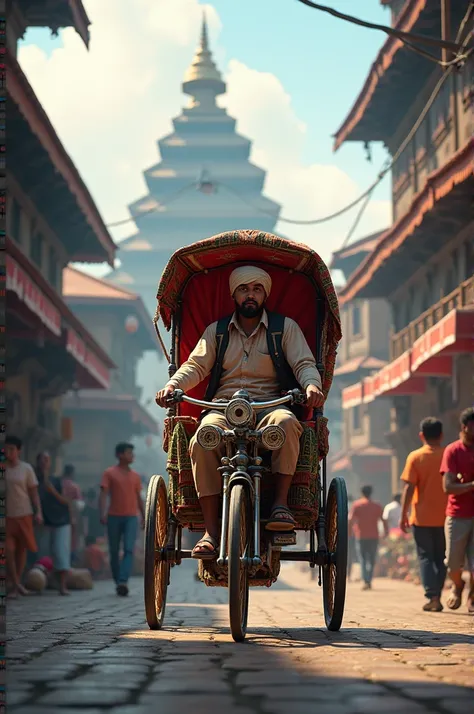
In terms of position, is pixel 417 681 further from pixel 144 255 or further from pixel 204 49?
pixel 204 49

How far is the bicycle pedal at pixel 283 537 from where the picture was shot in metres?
7.14

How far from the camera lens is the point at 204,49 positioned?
363 feet

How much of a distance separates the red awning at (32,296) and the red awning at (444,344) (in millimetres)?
5580

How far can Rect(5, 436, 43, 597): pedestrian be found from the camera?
1388cm

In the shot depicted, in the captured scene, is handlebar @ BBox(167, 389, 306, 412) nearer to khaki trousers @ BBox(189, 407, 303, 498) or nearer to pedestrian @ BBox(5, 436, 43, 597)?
khaki trousers @ BBox(189, 407, 303, 498)

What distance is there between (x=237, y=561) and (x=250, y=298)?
6.46 feet

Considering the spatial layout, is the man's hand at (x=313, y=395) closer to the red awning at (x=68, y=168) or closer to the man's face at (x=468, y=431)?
the man's face at (x=468, y=431)

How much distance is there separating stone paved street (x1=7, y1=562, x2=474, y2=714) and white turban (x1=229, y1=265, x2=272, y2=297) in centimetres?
197

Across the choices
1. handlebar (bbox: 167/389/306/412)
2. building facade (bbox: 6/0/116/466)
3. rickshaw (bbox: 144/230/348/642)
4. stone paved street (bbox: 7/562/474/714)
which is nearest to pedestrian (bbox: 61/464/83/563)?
building facade (bbox: 6/0/116/466)

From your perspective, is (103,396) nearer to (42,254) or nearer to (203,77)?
(42,254)

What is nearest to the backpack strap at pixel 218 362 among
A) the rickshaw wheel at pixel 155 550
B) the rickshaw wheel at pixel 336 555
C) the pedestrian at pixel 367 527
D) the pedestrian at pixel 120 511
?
the rickshaw wheel at pixel 155 550

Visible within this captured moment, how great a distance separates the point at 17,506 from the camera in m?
13.9

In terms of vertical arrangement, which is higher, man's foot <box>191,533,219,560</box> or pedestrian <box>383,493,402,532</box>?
pedestrian <box>383,493,402,532</box>

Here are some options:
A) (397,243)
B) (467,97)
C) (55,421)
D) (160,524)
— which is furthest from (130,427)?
(160,524)
